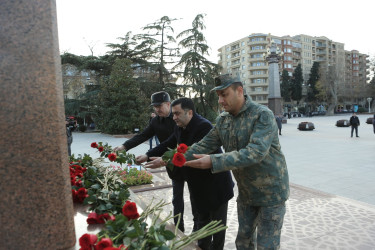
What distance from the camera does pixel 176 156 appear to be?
1715 mm

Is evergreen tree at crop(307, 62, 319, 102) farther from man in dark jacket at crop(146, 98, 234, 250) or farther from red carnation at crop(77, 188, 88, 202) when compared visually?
red carnation at crop(77, 188, 88, 202)

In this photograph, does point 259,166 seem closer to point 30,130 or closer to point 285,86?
point 30,130

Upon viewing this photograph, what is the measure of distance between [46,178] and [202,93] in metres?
22.3

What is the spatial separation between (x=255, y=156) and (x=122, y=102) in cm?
2075

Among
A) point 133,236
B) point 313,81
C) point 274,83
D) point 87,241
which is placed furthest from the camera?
point 313,81

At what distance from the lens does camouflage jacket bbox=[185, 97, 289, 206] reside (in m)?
1.84

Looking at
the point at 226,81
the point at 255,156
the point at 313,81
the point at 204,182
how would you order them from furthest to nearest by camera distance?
the point at 313,81 < the point at 204,182 < the point at 226,81 < the point at 255,156

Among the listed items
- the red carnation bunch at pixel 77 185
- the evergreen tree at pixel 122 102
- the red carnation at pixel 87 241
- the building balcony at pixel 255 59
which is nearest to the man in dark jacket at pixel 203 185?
the red carnation bunch at pixel 77 185

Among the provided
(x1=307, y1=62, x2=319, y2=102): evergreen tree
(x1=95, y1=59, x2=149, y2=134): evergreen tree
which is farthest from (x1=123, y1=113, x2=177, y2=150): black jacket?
(x1=307, y1=62, x2=319, y2=102): evergreen tree

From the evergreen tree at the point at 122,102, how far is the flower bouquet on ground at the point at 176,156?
19.7m

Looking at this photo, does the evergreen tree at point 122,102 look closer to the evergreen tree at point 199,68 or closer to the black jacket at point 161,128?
the evergreen tree at point 199,68

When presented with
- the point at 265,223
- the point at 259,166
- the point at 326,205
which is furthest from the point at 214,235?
→ the point at 326,205

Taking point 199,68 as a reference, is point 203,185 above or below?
below

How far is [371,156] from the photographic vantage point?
9.93 m
